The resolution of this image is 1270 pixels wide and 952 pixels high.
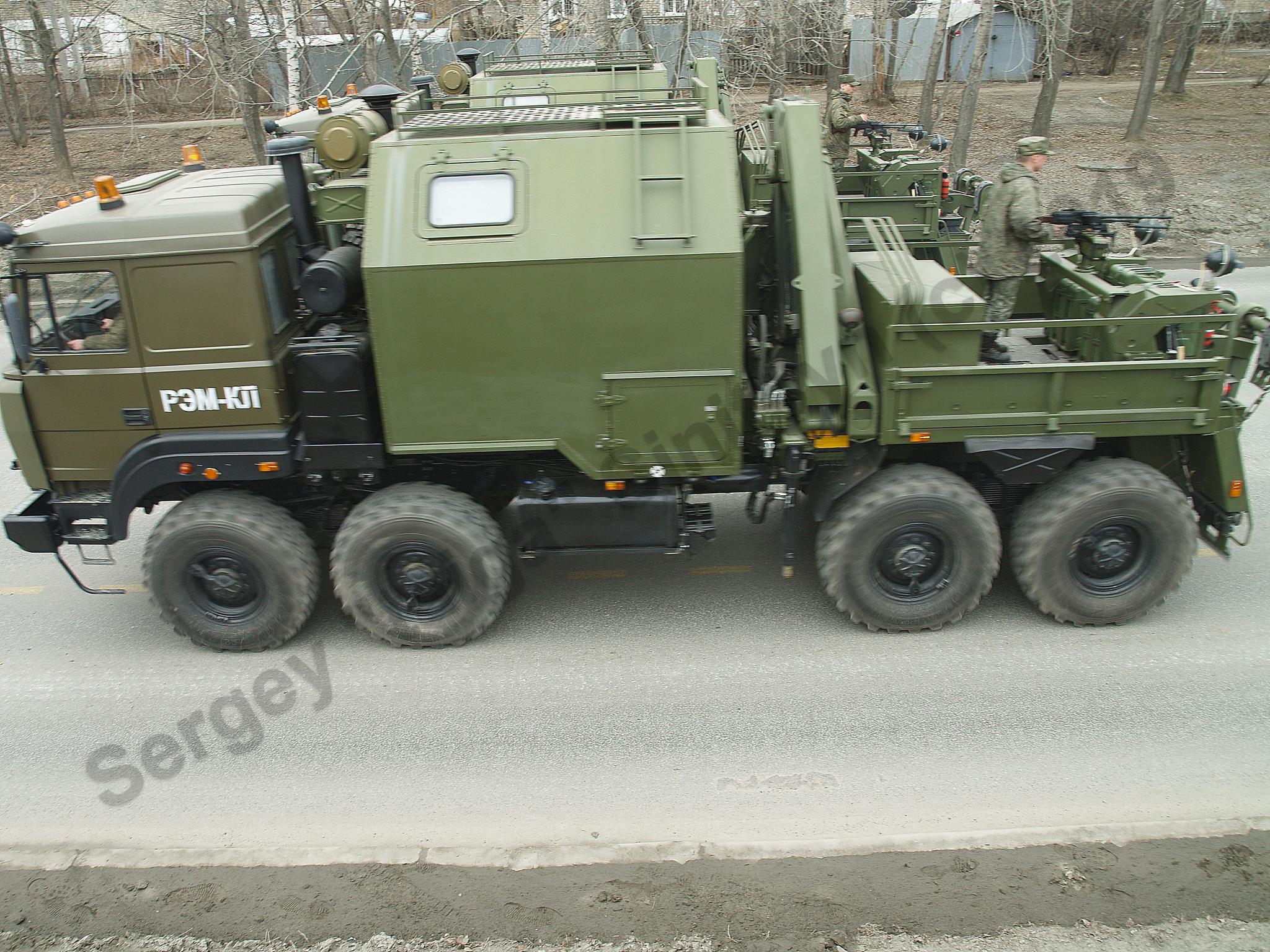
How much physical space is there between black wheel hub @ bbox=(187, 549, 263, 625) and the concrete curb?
1.81 m

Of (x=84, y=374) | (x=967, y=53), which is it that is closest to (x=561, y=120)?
(x=84, y=374)

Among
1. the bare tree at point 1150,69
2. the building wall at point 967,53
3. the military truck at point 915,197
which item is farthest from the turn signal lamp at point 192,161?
the building wall at point 967,53

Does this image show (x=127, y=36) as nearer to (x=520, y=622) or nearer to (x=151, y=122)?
(x=151, y=122)

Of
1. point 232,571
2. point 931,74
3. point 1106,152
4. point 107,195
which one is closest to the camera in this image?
point 107,195

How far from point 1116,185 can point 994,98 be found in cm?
1002

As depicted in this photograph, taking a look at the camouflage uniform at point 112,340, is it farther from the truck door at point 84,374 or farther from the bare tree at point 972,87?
the bare tree at point 972,87

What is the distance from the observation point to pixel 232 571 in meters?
6.02

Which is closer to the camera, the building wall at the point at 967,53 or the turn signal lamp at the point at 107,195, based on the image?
the turn signal lamp at the point at 107,195

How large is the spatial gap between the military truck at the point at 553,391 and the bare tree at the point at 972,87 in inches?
457

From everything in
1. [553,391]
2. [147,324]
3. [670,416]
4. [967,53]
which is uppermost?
[967,53]

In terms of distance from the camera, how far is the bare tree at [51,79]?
1808 centimetres

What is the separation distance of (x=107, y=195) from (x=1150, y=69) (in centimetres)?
2110

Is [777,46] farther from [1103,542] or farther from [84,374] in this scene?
[84,374]

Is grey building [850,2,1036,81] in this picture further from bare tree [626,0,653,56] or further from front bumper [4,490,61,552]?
front bumper [4,490,61,552]
